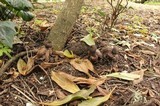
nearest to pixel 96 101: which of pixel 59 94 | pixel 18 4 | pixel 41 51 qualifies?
pixel 59 94

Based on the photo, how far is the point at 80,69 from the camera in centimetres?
192

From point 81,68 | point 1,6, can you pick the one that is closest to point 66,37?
point 81,68

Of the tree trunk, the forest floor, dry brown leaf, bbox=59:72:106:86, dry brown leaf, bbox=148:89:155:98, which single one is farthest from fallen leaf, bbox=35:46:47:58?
dry brown leaf, bbox=148:89:155:98

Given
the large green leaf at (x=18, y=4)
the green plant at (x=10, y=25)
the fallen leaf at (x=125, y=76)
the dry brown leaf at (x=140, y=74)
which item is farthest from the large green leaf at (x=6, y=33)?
the dry brown leaf at (x=140, y=74)

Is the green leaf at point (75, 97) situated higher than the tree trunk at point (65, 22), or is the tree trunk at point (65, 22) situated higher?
the tree trunk at point (65, 22)

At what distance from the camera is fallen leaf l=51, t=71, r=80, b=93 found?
1.74m

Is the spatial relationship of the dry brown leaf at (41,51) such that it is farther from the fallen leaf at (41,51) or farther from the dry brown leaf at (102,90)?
the dry brown leaf at (102,90)

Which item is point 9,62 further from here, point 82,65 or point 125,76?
point 125,76

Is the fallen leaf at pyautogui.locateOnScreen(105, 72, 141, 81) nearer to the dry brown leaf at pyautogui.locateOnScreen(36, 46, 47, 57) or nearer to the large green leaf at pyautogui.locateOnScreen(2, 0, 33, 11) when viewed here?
the dry brown leaf at pyautogui.locateOnScreen(36, 46, 47, 57)

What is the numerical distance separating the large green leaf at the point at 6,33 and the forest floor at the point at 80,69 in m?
0.28

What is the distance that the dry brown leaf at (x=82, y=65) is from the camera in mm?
1914

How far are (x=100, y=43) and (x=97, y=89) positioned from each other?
567mm

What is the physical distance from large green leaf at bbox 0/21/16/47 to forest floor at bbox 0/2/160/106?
284 mm

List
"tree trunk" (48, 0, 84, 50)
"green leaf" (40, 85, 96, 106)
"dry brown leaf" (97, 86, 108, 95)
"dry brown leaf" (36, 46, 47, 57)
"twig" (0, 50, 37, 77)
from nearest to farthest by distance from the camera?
"green leaf" (40, 85, 96, 106)
"dry brown leaf" (97, 86, 108, 95)
"twig" (0, 50, 37, 77)
"dry brown leaf" (36, 46, 47, 57)
"tree trunk" (48, 0, 84, 50)
